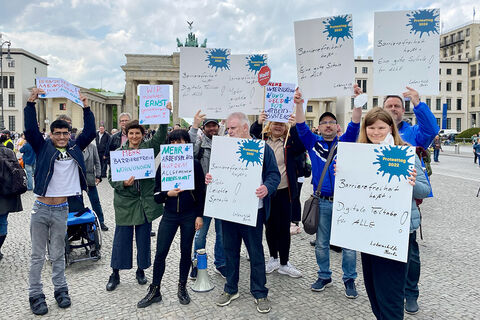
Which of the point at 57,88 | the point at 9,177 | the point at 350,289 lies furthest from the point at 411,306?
the point at 9,177

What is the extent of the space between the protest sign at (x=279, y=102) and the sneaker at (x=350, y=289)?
208cm

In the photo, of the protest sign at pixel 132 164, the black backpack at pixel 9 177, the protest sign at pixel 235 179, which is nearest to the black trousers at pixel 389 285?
the protest sign at pixel 235 179

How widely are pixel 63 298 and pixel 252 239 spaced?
2181 millimetres

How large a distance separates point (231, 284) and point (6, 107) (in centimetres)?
7289

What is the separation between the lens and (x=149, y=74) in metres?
54.5

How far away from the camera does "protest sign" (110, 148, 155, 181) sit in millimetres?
4000

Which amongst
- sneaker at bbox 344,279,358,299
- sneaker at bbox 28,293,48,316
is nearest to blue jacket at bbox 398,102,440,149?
sneaker at bbox 344,279,358,299

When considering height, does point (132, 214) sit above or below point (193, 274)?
above

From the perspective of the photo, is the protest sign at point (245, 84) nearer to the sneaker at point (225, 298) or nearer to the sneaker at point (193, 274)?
the sneaker at point (193, 274)

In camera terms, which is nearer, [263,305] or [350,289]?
[263,305]

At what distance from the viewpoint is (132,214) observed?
4.20 meters

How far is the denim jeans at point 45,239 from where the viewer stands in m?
3.75

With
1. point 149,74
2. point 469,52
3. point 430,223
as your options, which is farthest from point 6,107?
point 469,52

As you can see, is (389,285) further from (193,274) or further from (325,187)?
(193,274)
